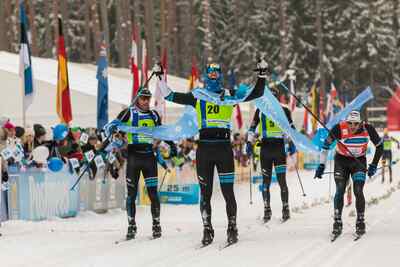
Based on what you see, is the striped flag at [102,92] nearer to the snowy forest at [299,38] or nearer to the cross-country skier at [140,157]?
the cross-country skier at [140,157]

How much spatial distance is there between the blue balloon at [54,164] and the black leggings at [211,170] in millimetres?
4105

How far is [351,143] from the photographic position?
10469 millimetres

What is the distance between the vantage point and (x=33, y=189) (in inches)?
512

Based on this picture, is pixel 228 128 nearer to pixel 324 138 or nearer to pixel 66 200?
pixel 324 138

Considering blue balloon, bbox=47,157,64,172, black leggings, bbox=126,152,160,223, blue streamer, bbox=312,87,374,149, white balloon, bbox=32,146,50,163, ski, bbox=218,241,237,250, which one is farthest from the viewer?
white balloon, bbox=32,146,50,163

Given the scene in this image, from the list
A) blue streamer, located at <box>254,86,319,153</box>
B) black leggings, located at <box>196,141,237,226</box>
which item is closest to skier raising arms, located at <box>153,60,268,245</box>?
black leggings, located at <box>196,141,237,226</box>

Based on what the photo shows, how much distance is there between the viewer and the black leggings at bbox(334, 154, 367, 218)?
10.3m

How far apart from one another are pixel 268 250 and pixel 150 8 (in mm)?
42441

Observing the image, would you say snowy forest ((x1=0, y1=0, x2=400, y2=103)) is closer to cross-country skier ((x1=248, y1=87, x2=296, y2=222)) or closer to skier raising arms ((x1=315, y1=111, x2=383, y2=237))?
cross-country skier ((x1=248, y1=87, x2=296, y2=222))

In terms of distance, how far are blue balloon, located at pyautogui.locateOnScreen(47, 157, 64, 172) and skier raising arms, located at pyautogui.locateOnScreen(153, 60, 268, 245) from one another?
3.97 meters

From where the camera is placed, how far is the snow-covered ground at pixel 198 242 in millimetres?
8492

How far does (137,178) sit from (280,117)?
2618 millimetres

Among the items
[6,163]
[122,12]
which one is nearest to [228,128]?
[6,163]

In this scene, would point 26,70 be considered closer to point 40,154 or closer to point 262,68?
point 40,154
